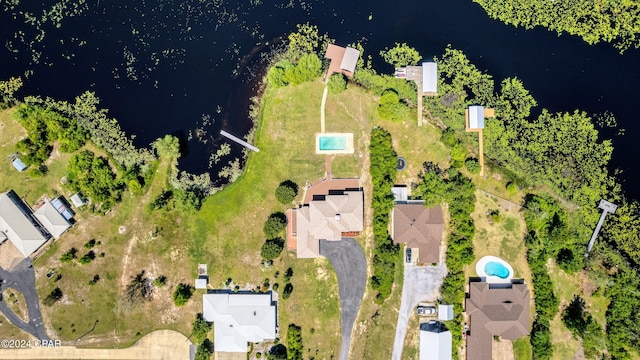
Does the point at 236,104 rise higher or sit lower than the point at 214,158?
higher

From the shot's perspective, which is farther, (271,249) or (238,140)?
(238,140)

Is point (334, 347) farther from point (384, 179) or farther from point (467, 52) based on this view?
point (467, 52)

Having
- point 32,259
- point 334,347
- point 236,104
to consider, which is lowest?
point 334,347

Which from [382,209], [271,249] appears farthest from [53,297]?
[382,209]

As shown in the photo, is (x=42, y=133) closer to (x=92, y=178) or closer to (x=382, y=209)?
(x=92, y=178)

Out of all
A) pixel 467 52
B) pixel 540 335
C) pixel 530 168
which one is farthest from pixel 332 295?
pixel 467 52
